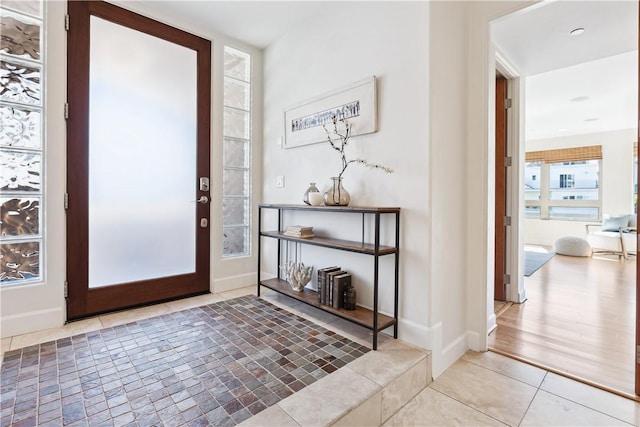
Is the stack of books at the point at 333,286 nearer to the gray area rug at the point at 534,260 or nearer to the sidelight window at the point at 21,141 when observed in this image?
the sidelight window at the point at 21,141

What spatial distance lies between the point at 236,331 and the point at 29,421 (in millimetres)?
1053

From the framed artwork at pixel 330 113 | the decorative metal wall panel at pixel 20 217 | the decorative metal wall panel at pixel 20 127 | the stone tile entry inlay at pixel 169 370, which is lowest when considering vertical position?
the stone tile entry inlay at pixel 169 370

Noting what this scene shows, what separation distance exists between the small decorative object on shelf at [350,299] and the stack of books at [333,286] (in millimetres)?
29

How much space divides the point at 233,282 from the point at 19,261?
63.7 inches

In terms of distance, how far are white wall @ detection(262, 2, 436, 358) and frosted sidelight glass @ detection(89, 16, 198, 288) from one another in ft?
3.27

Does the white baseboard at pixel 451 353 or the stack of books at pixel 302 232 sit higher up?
the stack of books at pixel 302 232

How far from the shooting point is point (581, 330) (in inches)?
94.0

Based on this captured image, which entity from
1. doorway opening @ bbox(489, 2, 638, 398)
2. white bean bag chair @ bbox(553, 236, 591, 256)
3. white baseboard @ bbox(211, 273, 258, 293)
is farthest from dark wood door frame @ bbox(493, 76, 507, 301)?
white bean bag chair @ bbox(553, 236, 591, 256)

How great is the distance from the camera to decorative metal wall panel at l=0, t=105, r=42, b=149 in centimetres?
204

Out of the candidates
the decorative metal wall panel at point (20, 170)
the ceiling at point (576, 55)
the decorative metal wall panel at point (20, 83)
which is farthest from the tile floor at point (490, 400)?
the ceiling at point (576, 55)

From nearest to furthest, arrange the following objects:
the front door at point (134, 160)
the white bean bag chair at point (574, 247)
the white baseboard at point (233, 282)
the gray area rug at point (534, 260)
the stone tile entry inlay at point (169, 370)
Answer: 1. the stone tile entry inlay at point (169, 370)
2. the front door at point (134, 160)
3. the white baseboard at point (233, 282)
4. the gray area rug at point (534, 260)
5. the white bean bag chair at point (574, 247)

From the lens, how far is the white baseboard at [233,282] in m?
3.01

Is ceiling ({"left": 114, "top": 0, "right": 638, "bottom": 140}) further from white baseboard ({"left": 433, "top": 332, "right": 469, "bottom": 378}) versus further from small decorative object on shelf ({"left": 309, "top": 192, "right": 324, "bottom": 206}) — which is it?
white baseboard ({"left": 433, "top": 332, "right": 469, "bottom": 378})

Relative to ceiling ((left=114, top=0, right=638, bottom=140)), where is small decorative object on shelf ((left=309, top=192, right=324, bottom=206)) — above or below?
below
